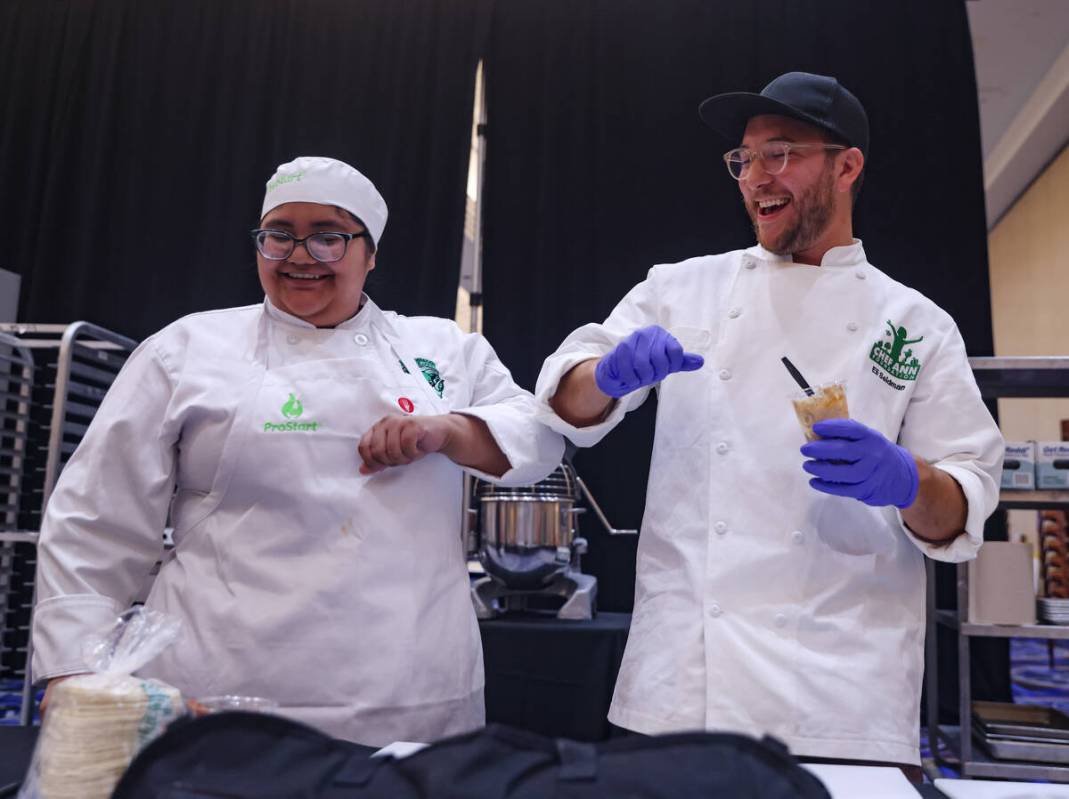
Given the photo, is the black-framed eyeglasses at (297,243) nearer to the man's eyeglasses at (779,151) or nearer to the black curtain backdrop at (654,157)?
the man's eyeglasses at (779,151)

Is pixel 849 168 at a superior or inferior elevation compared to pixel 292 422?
superior

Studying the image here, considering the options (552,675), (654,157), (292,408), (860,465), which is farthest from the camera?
(654,157)

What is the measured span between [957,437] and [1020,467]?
1.51 meters

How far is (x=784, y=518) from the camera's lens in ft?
4.54

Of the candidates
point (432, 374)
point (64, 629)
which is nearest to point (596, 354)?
point (432, 374)

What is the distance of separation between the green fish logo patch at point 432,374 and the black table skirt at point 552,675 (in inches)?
36.3

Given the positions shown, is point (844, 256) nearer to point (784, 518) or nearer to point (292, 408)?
point (784, 518)

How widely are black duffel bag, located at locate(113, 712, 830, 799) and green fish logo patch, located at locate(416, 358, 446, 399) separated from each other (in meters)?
0.94

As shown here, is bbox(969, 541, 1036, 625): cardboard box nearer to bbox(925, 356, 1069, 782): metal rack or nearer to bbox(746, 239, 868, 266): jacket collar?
bbox(925, 356, 1069, 782): metal rack

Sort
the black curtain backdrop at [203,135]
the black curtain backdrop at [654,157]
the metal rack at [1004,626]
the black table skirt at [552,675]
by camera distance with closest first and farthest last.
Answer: the black table skirt at [552,675]
the metal rack at [1004,626]
the black curtain backdrop at [654,157]
the black curtain backdrop at [203,135]

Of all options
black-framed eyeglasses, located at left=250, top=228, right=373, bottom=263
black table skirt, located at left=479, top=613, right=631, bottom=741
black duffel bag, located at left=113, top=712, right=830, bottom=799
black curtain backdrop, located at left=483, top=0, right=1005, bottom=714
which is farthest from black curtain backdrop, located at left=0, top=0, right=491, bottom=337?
black duffel bag, located at left=113, top=712, right=830, bottom=799

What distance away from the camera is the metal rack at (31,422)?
3121mm

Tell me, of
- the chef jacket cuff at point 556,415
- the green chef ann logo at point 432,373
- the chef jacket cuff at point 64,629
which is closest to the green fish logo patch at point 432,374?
the green chef ann logo at point 432,373

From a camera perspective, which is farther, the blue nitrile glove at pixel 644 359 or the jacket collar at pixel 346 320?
the jacket collar at pixel 346 320
